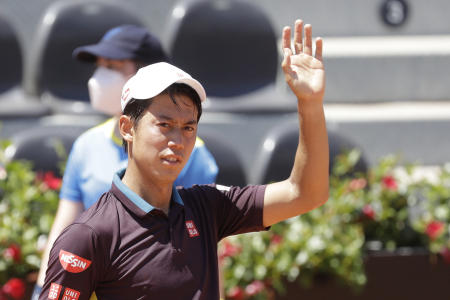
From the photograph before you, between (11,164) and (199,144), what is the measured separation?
1968 mm

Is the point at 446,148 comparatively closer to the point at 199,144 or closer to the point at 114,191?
the point at 199,144

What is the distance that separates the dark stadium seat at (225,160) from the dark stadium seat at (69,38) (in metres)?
1.09

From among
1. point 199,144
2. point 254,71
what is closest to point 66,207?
point 199,144

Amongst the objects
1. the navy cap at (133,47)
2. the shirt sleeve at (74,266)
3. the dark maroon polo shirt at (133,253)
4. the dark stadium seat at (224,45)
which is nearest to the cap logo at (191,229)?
the dark maroon polo shirt at (133,253)

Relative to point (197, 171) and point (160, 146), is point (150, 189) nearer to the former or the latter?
point (160, 146)

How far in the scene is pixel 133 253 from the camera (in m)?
1.69

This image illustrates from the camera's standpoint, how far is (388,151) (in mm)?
6195

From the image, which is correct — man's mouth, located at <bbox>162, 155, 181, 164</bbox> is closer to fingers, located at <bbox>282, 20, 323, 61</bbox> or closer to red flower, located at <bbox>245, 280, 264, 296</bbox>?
fingers, located at <bbox>282, 20, 323, 61</bbox>

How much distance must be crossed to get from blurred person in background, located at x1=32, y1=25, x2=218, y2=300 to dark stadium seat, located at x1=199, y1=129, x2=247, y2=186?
220 cm

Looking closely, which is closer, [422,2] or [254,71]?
[254,71]

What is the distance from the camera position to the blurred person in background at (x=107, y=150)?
246 cm

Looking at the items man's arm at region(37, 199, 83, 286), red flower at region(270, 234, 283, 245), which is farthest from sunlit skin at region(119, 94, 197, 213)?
red flower at region(270, 234, 283, 245)

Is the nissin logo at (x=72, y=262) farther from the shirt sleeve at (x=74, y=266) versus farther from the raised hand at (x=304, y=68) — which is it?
the raised hand at (x=304, y=68)

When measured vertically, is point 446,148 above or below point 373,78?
below
